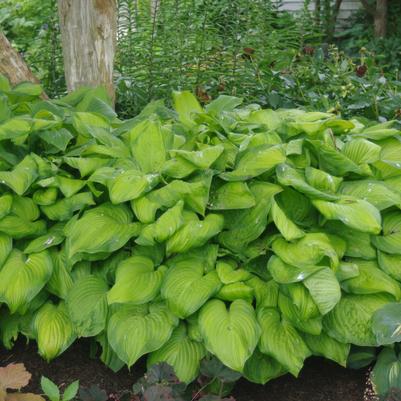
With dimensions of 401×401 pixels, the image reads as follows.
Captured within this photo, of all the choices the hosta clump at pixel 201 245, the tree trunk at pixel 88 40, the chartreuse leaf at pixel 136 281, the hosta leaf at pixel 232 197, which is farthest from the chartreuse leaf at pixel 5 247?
the tree trunk at pixel 88 40

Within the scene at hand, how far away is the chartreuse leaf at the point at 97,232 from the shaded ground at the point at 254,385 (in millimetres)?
503

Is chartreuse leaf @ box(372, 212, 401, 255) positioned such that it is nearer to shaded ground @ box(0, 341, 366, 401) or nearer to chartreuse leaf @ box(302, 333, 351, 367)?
chartreuse leaf @ box(302, 333, 351, 367)

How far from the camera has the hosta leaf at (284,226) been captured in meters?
2.37

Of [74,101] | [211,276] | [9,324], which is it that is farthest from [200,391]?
[74,101]

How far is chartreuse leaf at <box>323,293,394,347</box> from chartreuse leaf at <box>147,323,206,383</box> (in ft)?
1.54

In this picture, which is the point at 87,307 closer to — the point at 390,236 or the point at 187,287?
the point at 187,287

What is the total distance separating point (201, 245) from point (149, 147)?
18.4 inches

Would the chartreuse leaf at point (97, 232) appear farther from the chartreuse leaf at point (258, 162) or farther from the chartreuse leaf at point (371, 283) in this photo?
the chartreuse leaf at point (371, 283)

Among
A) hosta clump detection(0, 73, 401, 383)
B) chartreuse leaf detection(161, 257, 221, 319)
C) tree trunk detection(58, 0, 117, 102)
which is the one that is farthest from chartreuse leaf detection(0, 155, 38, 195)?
tree trunk detection(58, 0, 117, 102)

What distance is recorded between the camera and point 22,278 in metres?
2.49

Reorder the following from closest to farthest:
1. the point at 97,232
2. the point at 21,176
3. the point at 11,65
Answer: the point at 97,232
the point at 21,176
the point at 11,65

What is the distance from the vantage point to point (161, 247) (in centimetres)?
255

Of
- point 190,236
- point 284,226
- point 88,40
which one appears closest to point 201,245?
point 190,236

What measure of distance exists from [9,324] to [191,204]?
87cm
